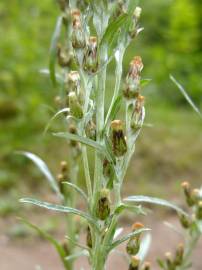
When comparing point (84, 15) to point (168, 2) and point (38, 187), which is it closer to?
point (38, 187)

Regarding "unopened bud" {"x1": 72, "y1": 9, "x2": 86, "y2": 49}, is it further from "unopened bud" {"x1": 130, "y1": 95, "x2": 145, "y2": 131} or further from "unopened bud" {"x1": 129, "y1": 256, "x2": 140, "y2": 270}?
"unopened bud" {"x1": 129, "y1": 256, "x2": 140, "y2": 270}

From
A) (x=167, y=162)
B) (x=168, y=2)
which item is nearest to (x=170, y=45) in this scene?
(x=168, y=2)

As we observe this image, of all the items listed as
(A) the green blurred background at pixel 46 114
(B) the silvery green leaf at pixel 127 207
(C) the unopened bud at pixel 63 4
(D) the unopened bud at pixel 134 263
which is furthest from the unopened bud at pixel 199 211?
(A) the green blurred background at pixel 46 114

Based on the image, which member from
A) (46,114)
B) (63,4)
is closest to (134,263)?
(63,4)

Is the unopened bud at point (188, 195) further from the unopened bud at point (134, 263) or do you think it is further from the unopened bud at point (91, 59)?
the unopened bud at point (91, 59)

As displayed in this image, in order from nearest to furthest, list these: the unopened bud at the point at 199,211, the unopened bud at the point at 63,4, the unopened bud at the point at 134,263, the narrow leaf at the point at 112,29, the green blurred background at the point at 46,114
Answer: the narrow leaf at the point at 112,29 < the unopened bud at the point at 134,263 < the unopened bud at the point at 199,211 < the unopened bud at the point at 63,4 < the green blurred background at the point at 46,114

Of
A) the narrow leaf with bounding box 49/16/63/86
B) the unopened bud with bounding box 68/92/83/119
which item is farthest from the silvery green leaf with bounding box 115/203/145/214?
the narrow leaf with bounding box 49/16/63/86
